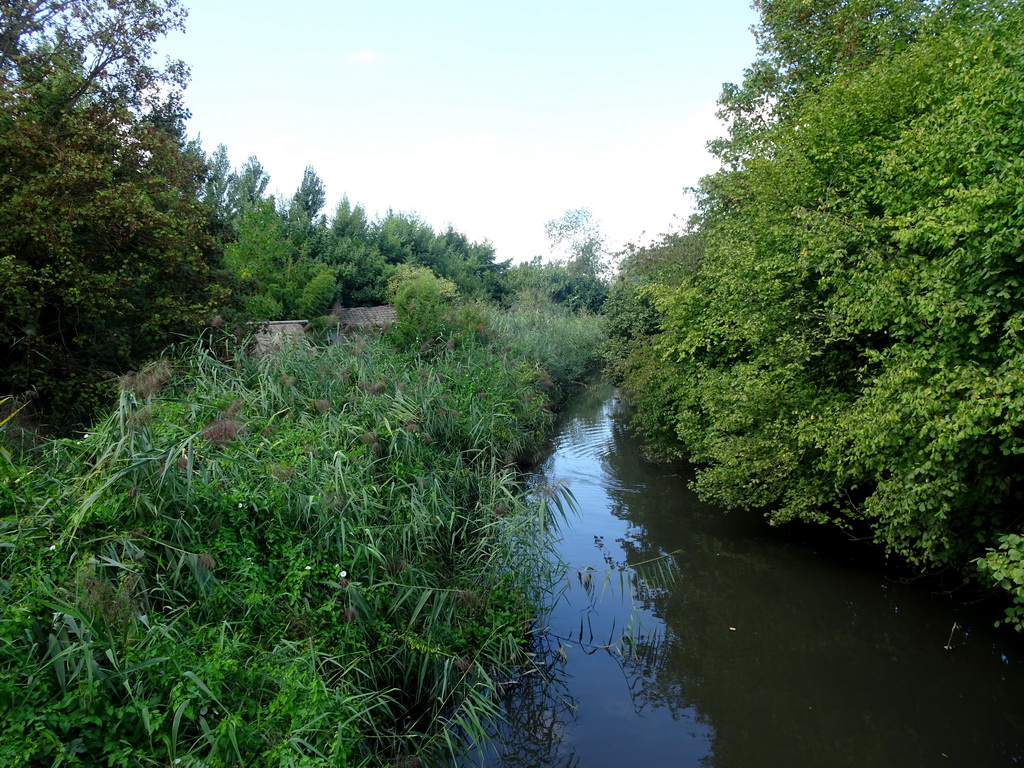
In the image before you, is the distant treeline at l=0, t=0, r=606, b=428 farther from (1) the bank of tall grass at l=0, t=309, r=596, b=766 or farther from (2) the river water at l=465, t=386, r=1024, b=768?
(2) the river water at l=465, t=386, r=1024, b=768

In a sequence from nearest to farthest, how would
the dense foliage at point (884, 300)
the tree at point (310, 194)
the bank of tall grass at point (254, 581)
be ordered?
1. the bank of tall grass at point (254, 581)
2. the dense foliage at point (884, 300)
3. the tree at point (310, 194)

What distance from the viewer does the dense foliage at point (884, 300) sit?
5.87m

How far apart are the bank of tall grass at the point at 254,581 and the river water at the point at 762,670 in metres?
0.81

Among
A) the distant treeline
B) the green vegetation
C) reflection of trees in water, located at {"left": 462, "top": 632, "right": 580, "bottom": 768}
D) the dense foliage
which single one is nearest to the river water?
reflection of trees in water, located at {"left": 462, "top": 632, "right": 580, "bottom": 768}

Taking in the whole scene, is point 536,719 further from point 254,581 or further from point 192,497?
point 192,497

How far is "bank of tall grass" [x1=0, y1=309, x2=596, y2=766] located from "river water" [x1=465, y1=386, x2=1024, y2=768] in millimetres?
809

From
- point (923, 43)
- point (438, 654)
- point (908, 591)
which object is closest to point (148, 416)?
point (438, 654)

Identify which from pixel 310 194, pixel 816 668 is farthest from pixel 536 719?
pixel 310 194

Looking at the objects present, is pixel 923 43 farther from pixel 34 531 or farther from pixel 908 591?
pixel 34 531

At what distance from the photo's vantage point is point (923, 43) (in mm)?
8383

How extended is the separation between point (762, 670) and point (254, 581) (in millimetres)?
5401

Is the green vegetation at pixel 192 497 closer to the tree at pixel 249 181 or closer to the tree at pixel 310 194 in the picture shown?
the tree at pixel 310 194

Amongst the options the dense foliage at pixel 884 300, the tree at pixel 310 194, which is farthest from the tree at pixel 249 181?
the dense foliage at pixel 884 300

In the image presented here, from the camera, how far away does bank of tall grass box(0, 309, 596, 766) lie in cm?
355
